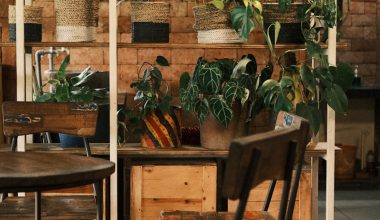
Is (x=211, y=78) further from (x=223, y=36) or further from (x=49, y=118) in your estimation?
(x=49, y=118)

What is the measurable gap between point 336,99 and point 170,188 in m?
0.91

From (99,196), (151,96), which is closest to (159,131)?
(151,96)

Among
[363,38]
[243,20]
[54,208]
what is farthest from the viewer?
[363,38]

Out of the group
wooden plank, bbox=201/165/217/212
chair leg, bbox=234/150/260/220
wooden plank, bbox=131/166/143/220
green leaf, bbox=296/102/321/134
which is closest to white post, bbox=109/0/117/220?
wooden plank, bbox=131/166/143/220

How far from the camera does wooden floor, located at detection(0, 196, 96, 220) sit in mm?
2793

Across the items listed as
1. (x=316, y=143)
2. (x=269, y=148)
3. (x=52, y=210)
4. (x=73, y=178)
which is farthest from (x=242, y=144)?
(x=316, y=143)

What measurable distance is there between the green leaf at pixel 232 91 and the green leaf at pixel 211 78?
0.17 ft

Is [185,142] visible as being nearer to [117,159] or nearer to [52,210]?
[117,159]

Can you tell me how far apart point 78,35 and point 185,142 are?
0.83 metres

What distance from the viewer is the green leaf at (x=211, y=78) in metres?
3.81

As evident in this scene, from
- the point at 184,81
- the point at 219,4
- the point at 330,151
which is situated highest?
the point at 219,4

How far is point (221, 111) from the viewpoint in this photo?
3.78 meters

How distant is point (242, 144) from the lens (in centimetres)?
158

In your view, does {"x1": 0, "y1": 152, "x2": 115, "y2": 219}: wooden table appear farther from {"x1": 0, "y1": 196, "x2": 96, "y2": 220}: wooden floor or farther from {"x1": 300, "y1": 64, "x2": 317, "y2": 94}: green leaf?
{"x1": 300, "y1": 64, "x2": 317, "y2": 94}: green leaf
